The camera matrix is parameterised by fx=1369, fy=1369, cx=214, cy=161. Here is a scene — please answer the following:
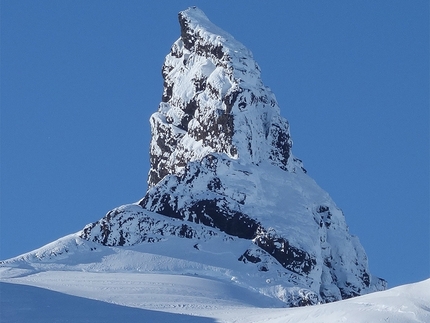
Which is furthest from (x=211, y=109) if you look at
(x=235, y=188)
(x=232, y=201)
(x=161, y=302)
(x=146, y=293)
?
(x=161, y=302)

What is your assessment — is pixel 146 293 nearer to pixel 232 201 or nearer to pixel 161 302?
pixel 161 302

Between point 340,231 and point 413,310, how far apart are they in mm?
51184

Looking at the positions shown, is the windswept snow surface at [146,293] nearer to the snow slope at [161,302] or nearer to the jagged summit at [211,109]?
the snow slope at [161,302]

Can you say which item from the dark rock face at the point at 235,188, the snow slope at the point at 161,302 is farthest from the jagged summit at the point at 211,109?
the snow slope at the point at 161,302

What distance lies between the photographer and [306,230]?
10569cm

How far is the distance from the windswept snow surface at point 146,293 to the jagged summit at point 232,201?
25.0 inches

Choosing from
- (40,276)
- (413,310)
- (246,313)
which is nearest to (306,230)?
(40,276)

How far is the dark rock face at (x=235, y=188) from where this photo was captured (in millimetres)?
103625

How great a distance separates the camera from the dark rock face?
340 ft

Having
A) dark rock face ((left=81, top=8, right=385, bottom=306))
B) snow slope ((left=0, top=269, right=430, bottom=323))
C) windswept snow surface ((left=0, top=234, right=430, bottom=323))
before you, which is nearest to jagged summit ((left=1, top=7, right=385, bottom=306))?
dark rock face ((left=81, top=8, right=385, bottom=306))

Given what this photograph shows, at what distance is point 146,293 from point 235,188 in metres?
27.5

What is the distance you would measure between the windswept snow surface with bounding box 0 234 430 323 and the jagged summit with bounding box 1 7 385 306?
25.0 inches

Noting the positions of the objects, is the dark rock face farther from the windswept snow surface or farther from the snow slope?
the snow slope

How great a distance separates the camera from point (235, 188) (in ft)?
352
